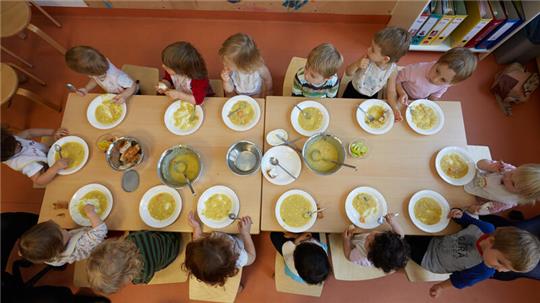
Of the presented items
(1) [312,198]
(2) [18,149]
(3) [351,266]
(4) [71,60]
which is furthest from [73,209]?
(3) [351,266]

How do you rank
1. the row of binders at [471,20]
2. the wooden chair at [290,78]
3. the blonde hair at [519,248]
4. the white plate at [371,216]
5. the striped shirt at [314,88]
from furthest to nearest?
the row of binders at [471,20], the wooden chair at [290,78], the striped shirt at [314,88], the white plate at [371,216], the blonde hair at [519,248]

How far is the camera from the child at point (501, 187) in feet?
5.46

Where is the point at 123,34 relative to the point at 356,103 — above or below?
above

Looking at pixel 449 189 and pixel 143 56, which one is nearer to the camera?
pixel 449 189

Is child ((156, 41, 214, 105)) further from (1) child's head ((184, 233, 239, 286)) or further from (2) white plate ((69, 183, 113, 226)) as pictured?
(1) child's head ((184, 233, 239, 286))

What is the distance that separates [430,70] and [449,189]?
85 centimetres

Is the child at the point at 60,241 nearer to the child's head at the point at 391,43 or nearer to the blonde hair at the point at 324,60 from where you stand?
the blonde hair at the point at 324,60

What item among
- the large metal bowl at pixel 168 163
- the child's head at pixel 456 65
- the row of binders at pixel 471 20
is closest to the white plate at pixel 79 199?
the large metal bowl at pixel 168 163

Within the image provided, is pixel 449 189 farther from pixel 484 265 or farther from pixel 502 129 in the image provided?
pixel 502 129

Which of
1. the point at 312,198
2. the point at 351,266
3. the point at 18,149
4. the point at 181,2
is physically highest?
the point at 181,2

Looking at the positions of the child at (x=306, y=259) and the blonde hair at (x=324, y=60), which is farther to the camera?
the blonde hair at (x=324, y=60)


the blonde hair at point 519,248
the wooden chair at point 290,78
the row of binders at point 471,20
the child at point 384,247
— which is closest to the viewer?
the blonde hair at point 519,248

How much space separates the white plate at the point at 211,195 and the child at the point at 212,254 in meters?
0.05

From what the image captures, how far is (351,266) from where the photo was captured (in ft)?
6.59
